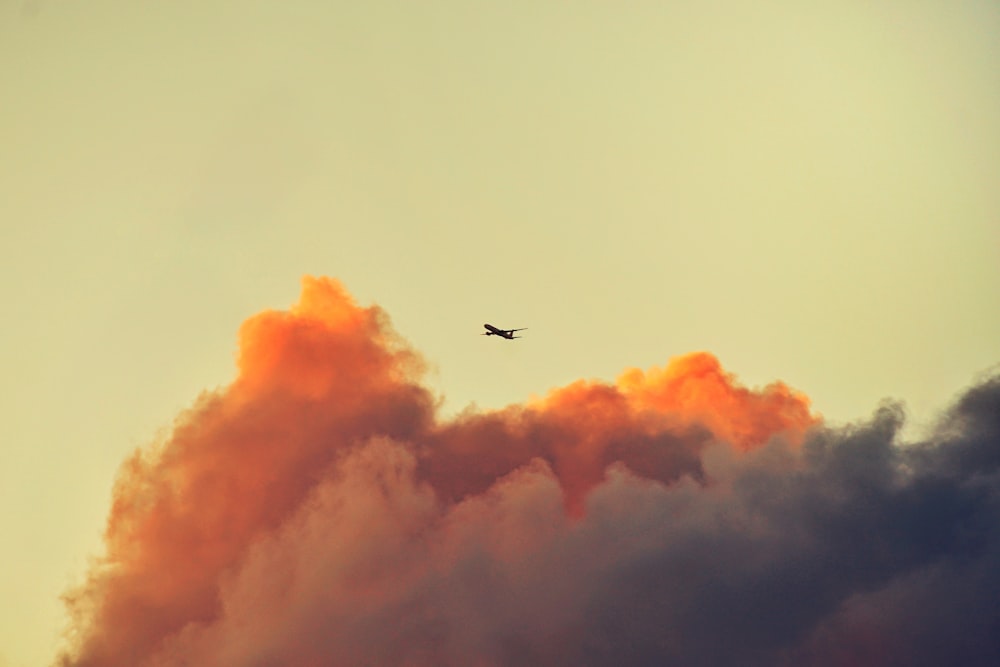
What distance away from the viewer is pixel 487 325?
108m

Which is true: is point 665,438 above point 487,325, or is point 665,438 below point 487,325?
below

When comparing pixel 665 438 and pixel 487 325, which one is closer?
pixel 487 325

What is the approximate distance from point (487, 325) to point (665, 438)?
64.8 m

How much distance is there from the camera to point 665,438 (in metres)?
150
